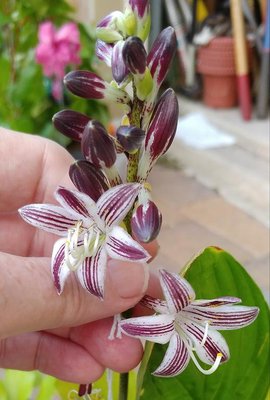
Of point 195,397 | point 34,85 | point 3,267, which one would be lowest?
point 34,85

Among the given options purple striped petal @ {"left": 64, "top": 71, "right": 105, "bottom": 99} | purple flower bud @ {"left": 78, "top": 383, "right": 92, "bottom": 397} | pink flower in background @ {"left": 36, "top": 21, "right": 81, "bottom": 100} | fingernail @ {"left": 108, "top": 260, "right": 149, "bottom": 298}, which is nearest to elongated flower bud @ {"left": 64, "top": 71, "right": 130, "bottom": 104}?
purple striped petal @ {"left": 64, "top": 71, "right": 105, "bottom": 99}

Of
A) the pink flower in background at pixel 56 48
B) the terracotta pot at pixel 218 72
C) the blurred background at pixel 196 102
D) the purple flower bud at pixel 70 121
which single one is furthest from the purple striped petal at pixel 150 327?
the terracotta pot at pixel 218 72

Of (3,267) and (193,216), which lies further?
(193,216)

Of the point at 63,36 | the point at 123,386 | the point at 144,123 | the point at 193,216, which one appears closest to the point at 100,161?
the point at 144,123

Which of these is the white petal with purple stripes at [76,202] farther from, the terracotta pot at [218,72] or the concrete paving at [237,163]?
the terracotta pot at [218,72]

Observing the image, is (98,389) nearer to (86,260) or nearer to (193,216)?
(86,260)

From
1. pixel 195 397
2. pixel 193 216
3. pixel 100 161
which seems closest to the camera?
pixel 100 161

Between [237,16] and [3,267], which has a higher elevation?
[3,267]

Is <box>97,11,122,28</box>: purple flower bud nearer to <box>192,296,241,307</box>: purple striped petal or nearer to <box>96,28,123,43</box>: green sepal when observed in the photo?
<box>96,28,123,43</box>: green sepal
